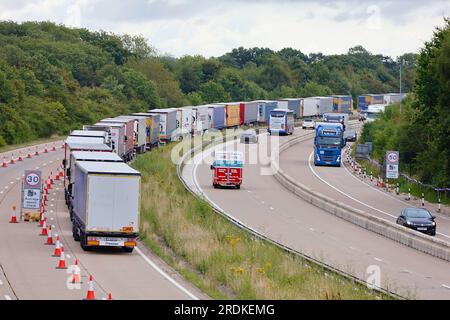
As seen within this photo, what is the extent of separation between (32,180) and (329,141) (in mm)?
43070

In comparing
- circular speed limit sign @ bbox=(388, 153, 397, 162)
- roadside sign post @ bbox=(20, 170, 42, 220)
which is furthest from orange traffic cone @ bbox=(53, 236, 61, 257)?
circular speed limit sign @ bbox=(388, 153, 397, 162)

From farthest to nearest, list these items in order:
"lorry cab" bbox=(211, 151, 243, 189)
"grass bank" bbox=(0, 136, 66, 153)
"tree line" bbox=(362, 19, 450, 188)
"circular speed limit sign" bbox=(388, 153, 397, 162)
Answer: "grass bank" bbox=(0, 136, 66, 153) → "circular speed limit sign" bbox=(388, 153, 397, 162) → "lorry cab" bbox=(211, 151, 243, 189) → "tree line" bbox=(362, 19, 450, 188)

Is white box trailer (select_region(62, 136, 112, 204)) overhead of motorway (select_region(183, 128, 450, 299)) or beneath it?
overhead

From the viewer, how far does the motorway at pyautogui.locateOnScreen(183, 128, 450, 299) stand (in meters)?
35.7

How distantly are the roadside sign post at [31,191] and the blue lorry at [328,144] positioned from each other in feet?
135

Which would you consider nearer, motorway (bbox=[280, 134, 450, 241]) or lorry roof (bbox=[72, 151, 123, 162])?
lorry roof (bbox=[72, 151, 123, 162])

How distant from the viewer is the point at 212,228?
44812mm

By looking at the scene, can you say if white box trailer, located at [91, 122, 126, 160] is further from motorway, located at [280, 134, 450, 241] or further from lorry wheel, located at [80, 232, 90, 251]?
lorry wheel, located at [80, 232, 90, 251]

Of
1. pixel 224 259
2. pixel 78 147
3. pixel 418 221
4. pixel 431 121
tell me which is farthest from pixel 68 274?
pixel 431 121

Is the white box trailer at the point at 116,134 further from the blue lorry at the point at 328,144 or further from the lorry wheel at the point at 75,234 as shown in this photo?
the lorry wheel at the point at 75,234

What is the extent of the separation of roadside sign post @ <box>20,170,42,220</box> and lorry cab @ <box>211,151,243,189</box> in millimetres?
21245

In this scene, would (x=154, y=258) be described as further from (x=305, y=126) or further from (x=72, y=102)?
(x=305, y=126)

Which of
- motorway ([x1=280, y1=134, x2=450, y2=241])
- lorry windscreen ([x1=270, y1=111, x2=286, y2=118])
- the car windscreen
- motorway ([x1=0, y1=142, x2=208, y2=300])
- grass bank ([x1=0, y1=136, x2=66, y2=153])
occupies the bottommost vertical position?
motorway ([x1=280, y1=134, x2=450, y2=241])
